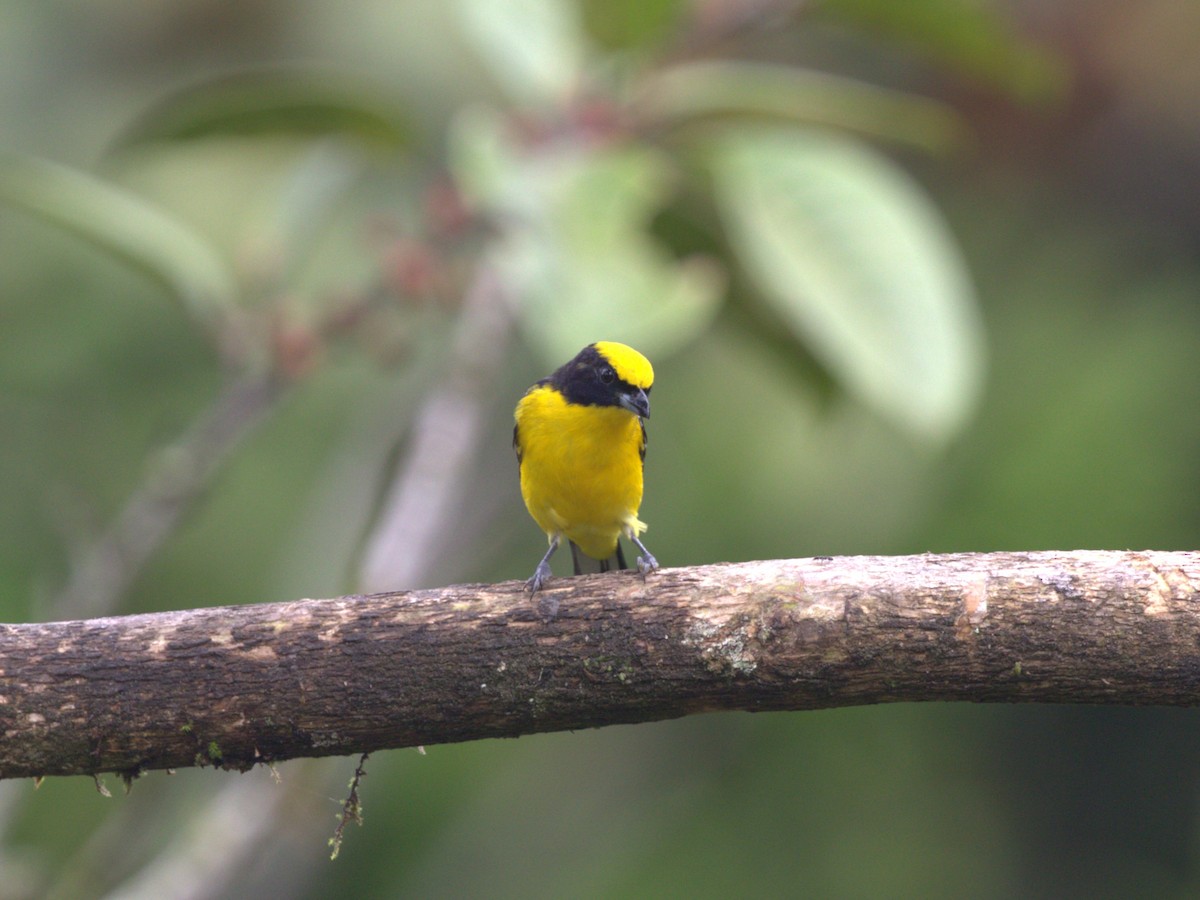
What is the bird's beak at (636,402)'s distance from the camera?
153 inches

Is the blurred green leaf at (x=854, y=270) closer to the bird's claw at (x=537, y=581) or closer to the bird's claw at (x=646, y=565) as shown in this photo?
the bird's claw at (x=646, y=565)

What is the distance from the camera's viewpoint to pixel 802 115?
17.2 feet

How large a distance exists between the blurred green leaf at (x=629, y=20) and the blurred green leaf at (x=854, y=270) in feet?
1.56

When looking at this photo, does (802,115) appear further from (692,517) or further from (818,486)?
(692,517)

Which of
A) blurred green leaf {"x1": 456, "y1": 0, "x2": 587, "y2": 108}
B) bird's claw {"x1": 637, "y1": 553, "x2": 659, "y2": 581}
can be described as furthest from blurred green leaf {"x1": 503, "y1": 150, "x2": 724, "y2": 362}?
bird's claw {"x1": 637, "y1": 553, "x2": 659, "y2": 581}

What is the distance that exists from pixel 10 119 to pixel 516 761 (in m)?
4.78

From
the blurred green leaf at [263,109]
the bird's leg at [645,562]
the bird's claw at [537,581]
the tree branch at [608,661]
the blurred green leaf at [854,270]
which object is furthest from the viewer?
the blurred green leaf at [263,109]

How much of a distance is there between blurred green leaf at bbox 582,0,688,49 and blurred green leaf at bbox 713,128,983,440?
475mm

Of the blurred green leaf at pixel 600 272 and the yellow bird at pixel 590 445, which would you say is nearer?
the yellow bird at pixel 590 445

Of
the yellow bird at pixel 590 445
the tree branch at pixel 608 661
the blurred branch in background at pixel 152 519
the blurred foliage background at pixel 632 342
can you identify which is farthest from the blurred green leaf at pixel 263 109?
the tree branch at pixel 608 661

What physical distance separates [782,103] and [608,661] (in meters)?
2.90

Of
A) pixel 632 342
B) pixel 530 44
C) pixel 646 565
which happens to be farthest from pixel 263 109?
pixel 646 565

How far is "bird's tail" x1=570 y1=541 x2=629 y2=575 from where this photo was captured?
4.53 metres

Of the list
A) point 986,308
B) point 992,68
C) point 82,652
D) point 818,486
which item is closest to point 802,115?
point 992,68
